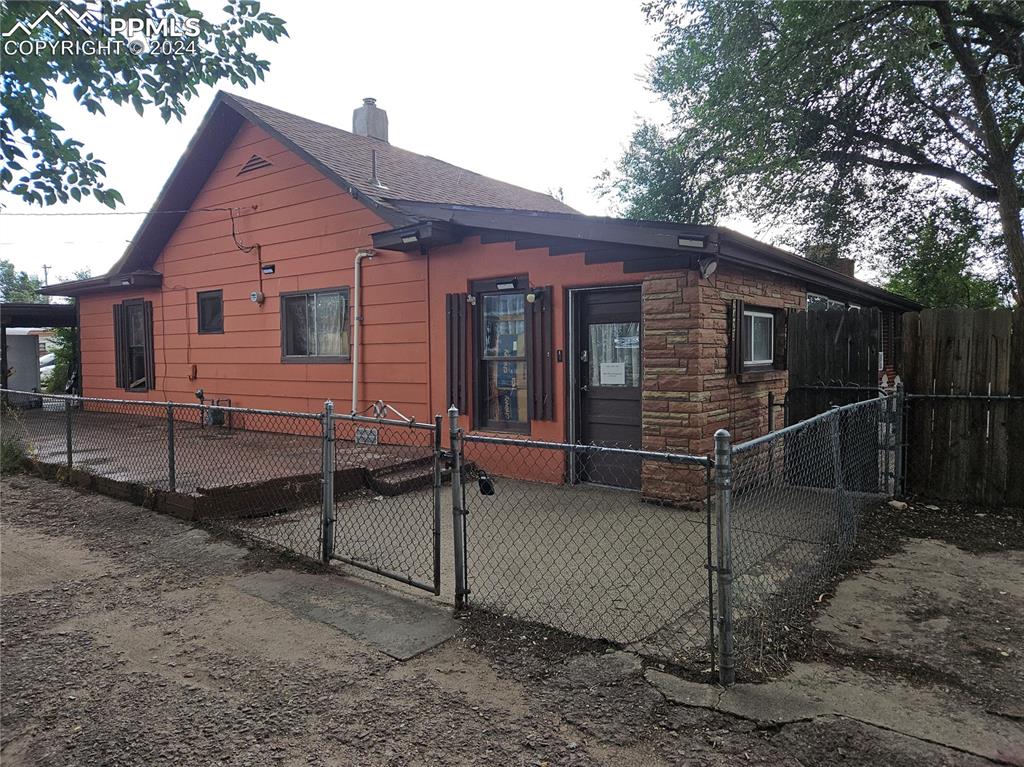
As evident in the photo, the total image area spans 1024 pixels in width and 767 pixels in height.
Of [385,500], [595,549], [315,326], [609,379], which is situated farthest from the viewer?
[315,326]


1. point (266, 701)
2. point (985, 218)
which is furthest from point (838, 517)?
point (985, 218)

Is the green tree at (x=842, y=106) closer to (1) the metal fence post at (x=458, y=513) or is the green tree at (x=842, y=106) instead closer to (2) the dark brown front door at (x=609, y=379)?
(2) the dark brown front door at (x=609, y=379)

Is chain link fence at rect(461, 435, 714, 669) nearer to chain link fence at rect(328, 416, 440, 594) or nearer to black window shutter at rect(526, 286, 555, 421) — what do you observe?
chain link fence at rect(328, 416, 440, 594)

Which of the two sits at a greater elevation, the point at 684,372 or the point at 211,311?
the point at 211,311

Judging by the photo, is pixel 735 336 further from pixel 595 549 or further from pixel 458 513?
pixel 458 513

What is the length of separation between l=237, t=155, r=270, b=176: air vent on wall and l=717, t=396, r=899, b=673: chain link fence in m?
8.45

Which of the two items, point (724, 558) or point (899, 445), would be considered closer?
point (724, 558)

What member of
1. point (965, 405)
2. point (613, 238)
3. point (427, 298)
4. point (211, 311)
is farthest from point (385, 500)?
point (211, 311)

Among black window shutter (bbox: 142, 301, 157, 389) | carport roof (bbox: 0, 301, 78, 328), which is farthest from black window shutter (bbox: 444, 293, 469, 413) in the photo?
carport roof (bbox: 0, 301, 78, 328)

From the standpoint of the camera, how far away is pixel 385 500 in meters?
6.50

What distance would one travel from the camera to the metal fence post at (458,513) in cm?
375

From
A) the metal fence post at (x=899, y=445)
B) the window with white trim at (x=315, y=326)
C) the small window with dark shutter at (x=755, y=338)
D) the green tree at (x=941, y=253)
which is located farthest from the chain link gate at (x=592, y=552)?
the green tree at (x=941, y=253)

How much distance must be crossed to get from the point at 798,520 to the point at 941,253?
511 inches

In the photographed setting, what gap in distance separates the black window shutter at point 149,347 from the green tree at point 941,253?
16.2m
